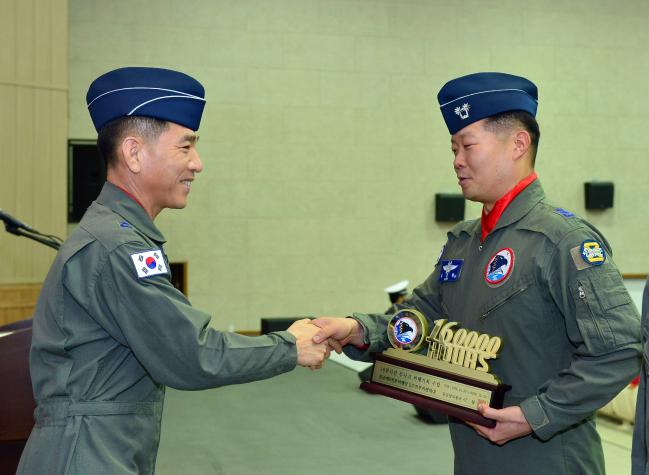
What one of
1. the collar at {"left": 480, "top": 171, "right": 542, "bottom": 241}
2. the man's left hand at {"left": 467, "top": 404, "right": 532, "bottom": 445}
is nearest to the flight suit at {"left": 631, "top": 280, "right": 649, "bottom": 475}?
the man's left hand at {"left": 467, "top": 404, "right": 532, "bottom": 445}

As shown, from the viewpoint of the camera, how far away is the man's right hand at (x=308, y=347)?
2.01 metres

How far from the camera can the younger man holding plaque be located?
1.73 metres

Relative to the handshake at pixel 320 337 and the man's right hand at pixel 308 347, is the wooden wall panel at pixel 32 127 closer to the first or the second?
the handshake at pixel 320 337

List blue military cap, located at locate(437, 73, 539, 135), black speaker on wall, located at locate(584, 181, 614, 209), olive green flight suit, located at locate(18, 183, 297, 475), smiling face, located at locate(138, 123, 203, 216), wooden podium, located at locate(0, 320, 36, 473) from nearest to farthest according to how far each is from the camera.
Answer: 1. olive green flight suit, located at locate(18, 183, 297, 475)
2. smiling face, located at locate(138, 123, 203, 216)
3. blue military cap, located at locate(437, 73, 539, 135)
4. wooden podium, located at locate(0, 320, 36, 473)
5. black speaker on wall, located at locate(584, 181, 614, 209)

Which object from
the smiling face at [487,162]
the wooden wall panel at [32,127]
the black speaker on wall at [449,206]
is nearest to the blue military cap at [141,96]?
the smiling face at [487,162]

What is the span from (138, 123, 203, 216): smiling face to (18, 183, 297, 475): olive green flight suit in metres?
0.15

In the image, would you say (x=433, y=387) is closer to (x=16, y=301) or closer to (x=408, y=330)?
(x=408, y=330)

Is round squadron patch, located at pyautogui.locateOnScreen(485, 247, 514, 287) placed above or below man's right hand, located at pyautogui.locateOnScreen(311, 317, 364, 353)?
above

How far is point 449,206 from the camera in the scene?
29.1 feet

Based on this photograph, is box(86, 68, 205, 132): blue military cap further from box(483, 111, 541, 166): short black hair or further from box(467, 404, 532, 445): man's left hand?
box(467, 404, 532, 445): man's left hand

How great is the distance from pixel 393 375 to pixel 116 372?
0.76 metres

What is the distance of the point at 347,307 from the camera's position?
8.71 meters

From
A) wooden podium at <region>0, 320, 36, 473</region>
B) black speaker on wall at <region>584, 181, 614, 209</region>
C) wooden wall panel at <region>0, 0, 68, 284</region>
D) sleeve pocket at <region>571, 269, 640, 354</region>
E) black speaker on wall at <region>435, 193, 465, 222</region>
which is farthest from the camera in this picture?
black speaker on wall at <region>584, 181, 614, 209</region>

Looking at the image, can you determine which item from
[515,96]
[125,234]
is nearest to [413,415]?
[515,96]
